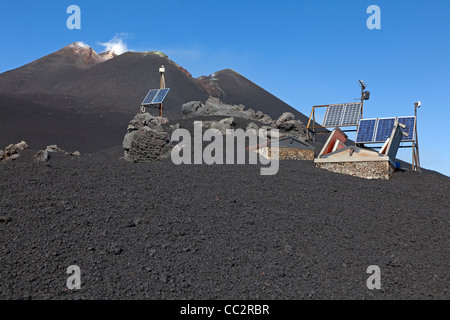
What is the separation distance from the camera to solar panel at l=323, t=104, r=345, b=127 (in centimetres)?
2489

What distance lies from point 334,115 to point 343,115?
0.58m

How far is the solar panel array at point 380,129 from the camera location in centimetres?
1873

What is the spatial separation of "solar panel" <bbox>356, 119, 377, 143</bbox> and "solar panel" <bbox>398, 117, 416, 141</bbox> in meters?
1.50

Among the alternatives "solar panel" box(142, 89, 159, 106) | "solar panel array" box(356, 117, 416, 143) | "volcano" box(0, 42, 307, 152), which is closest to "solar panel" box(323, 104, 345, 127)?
"solar panel array" box(356, 117, 416, 143)

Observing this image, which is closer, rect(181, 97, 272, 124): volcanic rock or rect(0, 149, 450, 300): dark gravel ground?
rect(0, 149, 450, 300): dark gravel ground

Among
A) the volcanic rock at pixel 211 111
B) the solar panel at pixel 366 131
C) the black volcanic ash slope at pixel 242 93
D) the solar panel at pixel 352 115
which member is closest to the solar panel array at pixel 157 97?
the volcanic rock at pixel 211 111

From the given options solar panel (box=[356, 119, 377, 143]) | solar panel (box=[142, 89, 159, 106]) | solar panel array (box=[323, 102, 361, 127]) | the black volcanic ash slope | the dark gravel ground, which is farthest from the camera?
the black volcanic ash slope

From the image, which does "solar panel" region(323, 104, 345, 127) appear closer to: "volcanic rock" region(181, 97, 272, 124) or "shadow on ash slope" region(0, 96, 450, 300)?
"volcanic rock" region(181, 97, 272, 124)

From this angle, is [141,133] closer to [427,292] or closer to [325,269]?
[325,269]

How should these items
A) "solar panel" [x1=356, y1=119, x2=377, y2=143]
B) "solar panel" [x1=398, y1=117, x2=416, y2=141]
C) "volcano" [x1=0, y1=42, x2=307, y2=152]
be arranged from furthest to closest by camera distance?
1. "volcano" [x1=0, y1=42, x2=307, y2=152]
2. "solar panel" [x1=398, y1=117, x2=416, y2=141]
3. "solar panel" [x1=356, y1=119, x2=377, y2=143]

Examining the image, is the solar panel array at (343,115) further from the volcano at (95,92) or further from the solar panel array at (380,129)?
the volcano at (95,92)

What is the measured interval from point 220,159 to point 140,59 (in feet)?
256

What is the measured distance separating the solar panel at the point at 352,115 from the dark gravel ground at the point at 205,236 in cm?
1310

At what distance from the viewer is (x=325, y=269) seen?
7.00 metres
